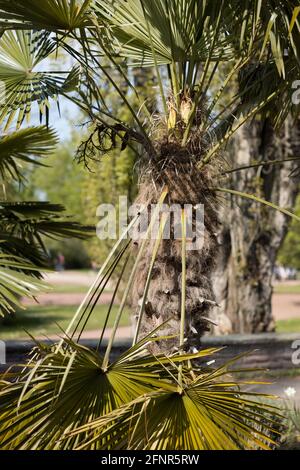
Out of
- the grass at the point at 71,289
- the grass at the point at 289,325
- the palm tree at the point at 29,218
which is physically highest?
the palm tree at the point at 29,218

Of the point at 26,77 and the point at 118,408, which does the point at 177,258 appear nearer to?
the point at 118,408

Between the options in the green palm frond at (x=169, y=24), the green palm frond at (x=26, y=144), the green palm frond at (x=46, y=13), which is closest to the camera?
the green palm frond at (x=46, y=13)

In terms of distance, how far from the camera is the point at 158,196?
183 inches

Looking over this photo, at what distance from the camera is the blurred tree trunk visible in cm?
1067

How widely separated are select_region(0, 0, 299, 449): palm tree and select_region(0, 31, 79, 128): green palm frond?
0.04 feet

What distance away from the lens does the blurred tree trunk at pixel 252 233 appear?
35.0 feet

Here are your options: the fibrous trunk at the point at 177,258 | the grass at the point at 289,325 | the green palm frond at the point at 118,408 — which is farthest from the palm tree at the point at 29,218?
the grass at the point at 289,325

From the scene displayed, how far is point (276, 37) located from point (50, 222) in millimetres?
2773

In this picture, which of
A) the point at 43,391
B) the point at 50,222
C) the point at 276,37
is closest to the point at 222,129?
the point at 276,37

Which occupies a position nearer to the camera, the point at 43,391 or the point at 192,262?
the point at 43,391

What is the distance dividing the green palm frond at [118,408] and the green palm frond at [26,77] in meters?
2.27

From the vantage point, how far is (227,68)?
10.3 m

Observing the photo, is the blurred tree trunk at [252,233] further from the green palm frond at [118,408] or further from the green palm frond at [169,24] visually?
the green palm frond at [118,408]
